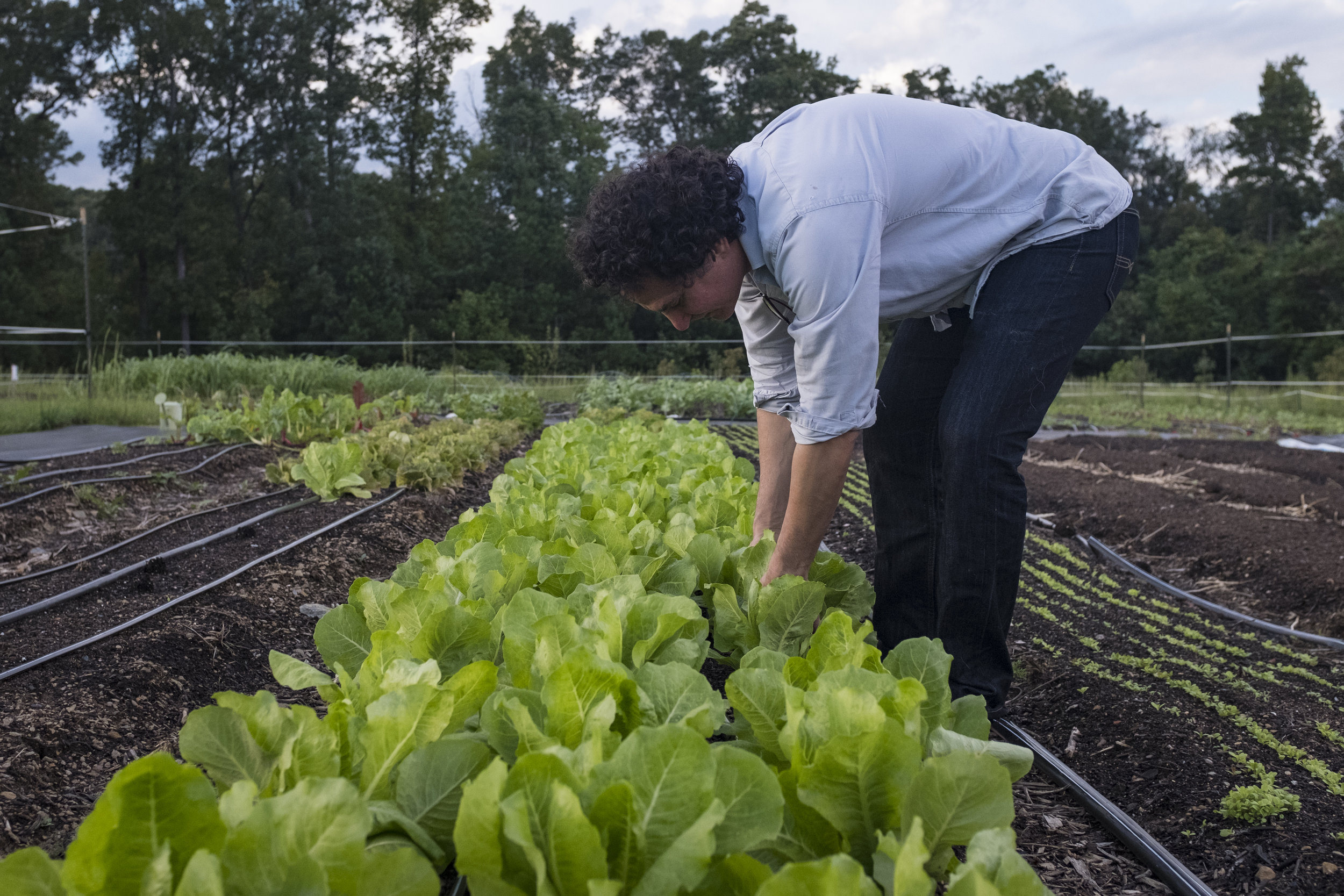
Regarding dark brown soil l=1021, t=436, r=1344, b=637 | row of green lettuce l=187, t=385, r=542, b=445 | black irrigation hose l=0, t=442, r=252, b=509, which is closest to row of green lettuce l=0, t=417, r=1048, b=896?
dark brown soil l=1021, t=436, r=1344, b=637

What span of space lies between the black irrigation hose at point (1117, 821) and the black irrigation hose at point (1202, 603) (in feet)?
6.60

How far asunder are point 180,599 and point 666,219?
249 centimetres

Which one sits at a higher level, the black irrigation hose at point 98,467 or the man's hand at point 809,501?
the man's hand at point 809,501

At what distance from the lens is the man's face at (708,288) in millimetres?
1985

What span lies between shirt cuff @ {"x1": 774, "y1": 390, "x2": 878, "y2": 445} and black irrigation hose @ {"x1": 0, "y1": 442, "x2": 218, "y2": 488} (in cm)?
533

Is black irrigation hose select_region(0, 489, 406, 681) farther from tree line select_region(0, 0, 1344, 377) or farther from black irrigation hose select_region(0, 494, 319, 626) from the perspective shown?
tree line select_region(0, 0, 1344, 377)

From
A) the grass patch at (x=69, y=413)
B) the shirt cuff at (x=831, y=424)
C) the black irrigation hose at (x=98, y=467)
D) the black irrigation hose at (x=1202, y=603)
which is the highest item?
the shirt cuff at (x=831, y=424)

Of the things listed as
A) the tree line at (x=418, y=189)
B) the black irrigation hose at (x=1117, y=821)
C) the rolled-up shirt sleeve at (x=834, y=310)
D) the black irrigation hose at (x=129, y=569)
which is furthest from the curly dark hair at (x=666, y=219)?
the tree line at (x=418, y=189)

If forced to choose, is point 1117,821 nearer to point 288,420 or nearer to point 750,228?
point 750,228

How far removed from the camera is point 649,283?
2006 millimetres

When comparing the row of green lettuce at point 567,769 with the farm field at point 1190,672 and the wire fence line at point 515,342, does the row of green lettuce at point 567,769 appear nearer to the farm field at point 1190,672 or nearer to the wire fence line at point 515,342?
the farm field at point 1190,672

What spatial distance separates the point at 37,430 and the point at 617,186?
30.4 ft

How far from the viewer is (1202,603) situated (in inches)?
155

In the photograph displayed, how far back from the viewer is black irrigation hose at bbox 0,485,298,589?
3.63 meters
